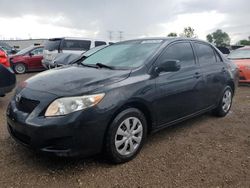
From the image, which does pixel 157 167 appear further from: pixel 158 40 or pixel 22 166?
pixel 158 40

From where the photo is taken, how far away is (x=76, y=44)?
14.0 m

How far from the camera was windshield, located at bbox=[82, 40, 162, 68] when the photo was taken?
407 cm

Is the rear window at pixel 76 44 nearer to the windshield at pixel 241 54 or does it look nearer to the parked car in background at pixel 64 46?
the parked car in background at pixel 64 46

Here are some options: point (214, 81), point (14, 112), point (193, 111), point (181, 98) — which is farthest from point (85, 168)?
point (214, 81)

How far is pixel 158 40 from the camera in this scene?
449 cm

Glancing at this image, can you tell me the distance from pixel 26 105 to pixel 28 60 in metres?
12.2

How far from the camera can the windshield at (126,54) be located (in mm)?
4066

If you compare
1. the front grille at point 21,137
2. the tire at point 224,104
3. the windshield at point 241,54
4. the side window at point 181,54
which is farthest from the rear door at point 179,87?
the windshield at point 241,54

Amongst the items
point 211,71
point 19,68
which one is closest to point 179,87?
point 211,71

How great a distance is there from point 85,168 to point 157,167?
85 cm

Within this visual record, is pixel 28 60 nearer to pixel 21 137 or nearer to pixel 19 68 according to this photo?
pixel 19 68

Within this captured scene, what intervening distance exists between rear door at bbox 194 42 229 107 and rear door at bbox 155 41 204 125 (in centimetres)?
20

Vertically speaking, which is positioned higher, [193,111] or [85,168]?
[193,111]

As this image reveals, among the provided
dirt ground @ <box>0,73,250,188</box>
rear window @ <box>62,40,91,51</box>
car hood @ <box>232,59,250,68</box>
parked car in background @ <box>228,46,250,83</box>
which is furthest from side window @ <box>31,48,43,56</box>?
dirt ground @ <box>0,73,250,188</box>
